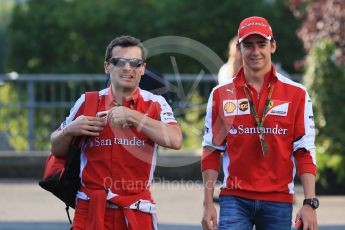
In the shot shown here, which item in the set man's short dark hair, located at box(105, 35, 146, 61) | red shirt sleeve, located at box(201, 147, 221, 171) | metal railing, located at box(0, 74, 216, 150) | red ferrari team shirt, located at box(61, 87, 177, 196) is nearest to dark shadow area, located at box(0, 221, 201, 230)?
red shirt sleeve, located at box(201, 147, 221, 171)

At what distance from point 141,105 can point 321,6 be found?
9763 mm

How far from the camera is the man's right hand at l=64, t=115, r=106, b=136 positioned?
5863 millimetres

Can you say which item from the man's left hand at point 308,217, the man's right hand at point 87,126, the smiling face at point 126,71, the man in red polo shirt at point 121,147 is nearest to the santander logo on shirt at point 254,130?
the man in red polo shirt at point 121,147

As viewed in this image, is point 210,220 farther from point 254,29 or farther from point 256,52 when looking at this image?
point 254,29

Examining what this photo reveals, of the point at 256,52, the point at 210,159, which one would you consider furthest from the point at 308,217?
the point at 256,52

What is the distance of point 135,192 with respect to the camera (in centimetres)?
592

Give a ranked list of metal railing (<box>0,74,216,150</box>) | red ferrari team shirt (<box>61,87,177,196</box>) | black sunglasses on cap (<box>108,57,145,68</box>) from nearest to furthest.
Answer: red ferrari team shirt (<box>61,87,177,196</box>), black sunglasses on cap (<box>108,57,145,68</box>), metal railing (<box>0,74,216,150</box>)

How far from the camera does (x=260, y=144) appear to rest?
604 centimetres

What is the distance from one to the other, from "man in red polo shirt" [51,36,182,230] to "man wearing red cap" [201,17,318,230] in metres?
0.39

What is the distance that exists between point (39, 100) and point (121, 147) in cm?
997

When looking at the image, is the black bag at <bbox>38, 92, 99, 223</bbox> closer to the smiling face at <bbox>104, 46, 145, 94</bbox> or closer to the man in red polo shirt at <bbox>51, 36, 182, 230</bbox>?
the man in red polo shirt at <bbox>51, 36, 182, 230</bbox>

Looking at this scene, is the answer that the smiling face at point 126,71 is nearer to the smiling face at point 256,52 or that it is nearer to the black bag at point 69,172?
the black bag at point 69,172

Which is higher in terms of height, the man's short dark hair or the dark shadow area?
the man's short dark hair

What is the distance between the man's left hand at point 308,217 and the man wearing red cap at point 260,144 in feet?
0.28
